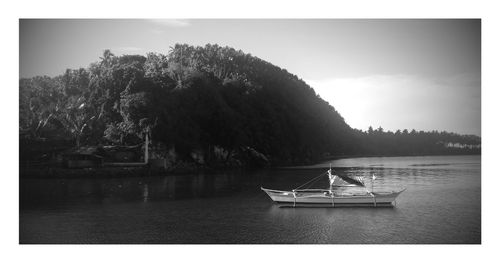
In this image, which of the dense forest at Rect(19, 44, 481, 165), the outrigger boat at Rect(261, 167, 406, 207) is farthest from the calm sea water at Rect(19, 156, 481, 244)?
the dense forest at Rect(19, 44, 481, 165)

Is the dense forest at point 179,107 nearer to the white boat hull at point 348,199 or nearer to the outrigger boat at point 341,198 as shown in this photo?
the white boat hull at point 348,199

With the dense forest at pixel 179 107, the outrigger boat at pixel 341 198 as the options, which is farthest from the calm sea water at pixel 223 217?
the dense forest at pixel 179 107

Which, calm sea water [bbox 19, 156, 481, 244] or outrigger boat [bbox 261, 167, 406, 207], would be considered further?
outrigger boat [bbox 261, 167, 406, 207]

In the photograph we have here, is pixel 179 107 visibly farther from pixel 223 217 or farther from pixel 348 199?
pixel 348 199

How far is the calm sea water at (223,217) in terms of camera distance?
1858cm

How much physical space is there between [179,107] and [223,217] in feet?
90.4

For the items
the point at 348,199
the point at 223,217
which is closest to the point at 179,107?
the point at 223,217

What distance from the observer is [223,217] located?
74.2 feet

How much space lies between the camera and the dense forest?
43969 millimetres

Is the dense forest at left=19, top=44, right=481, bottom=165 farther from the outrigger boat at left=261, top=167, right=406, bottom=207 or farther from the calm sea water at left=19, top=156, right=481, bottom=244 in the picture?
the outrigger boat at left=261, top=167, right=406, bottom=207

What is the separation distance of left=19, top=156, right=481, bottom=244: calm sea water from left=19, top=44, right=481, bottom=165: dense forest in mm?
5931

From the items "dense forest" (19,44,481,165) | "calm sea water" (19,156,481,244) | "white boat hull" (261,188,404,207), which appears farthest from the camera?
"dense forest" (19,44,481,165)

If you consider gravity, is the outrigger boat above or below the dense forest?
below

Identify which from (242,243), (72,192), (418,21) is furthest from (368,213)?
(72,192)
